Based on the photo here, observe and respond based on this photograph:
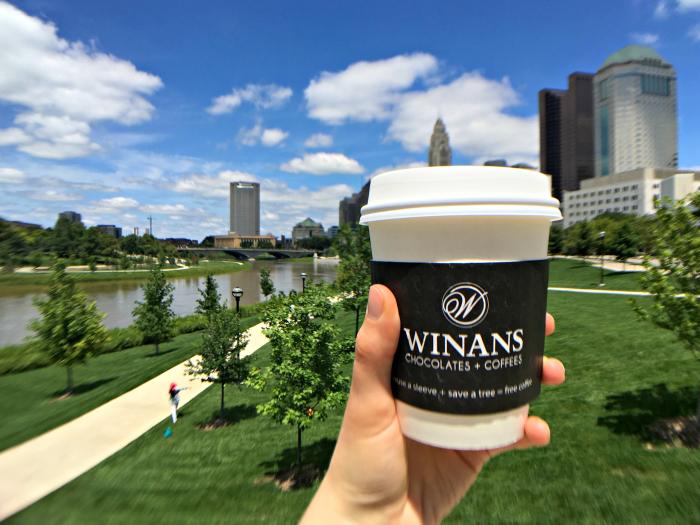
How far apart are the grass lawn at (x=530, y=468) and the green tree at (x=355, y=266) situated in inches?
248

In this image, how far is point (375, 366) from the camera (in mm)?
2031

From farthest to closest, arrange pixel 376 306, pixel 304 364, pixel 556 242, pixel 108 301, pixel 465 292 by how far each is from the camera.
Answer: pixel 556 242
pixel 108 301
pixel 304 364
pixel 376 306
pixel 465 292

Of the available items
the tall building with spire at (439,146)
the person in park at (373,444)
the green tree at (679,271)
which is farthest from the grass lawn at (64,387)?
the tall building with spire at (439,146)

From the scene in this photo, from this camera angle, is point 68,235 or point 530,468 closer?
point 530,468

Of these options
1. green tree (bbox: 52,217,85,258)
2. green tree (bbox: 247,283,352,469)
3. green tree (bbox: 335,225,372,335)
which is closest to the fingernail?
green tree (bbox: 247,283,352,469)

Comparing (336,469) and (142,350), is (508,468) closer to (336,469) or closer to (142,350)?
(336,469)

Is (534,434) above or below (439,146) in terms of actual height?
below

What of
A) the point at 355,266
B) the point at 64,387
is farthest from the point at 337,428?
the point at 64,387

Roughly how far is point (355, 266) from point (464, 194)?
54.7ft

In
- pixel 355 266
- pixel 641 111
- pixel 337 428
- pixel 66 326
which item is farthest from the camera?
pixel 641 111

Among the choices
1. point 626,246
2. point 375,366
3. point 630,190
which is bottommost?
point 375,366

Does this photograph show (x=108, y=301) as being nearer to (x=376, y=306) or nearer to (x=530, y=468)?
(x=530, y=468)

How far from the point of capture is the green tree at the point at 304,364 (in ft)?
26.5

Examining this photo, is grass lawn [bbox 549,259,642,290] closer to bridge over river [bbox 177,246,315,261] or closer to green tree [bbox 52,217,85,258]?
green tree [bbox 52,217,85,258]
